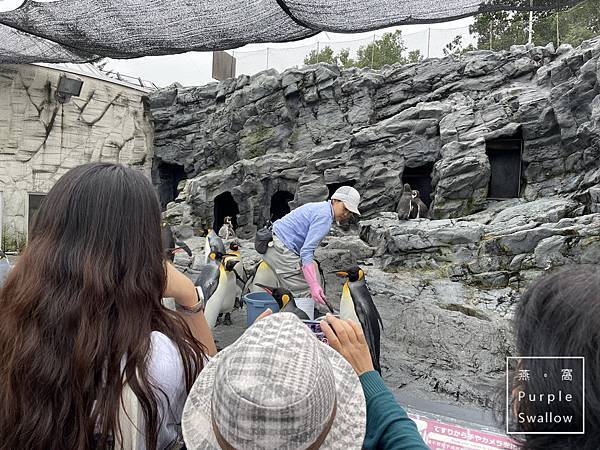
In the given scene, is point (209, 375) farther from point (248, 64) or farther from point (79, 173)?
point (248, 64)

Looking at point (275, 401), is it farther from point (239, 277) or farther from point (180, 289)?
point (239, 277)

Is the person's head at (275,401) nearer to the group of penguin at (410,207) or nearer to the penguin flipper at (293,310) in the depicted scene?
the penguin flipper at (293,310)

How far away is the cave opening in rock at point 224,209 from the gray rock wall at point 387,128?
3.05 feet

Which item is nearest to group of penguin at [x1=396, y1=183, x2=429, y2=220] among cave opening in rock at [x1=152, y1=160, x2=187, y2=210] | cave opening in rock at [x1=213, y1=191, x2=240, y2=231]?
cave opening in rock at [x1=213, y1=191, x2=240, y2=231]

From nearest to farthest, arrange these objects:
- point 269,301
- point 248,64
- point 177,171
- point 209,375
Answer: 1. point 209,375
2. point 269,301
3. point 177,171
4. point 248,64

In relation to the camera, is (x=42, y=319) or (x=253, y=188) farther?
(x=253, y=188)

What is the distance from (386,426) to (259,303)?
2085 mm

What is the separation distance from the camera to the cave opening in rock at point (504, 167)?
30.6 feet

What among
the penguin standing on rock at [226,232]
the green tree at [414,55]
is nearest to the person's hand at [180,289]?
the penguin standing on rock at [226,232]

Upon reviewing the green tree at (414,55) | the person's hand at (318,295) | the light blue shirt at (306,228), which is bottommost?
the person's hand at (318,295)

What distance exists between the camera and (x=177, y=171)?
14.7 meters

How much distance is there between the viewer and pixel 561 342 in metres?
0.62

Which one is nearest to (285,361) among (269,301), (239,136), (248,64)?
(269,301)

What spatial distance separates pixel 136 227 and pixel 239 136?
38.0ft
